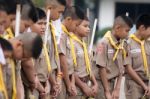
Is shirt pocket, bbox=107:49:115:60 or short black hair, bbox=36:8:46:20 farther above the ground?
short black hair, bbox=36:8:46:20

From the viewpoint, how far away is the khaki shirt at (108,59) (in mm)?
8953

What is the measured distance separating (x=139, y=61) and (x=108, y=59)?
2.15ft

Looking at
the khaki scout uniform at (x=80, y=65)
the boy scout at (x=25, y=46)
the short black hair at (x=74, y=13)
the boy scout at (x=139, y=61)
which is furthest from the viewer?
the boy scout at (x=139, y=61)

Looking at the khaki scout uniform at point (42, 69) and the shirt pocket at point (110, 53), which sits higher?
the shirt pocket at point (110, 53)

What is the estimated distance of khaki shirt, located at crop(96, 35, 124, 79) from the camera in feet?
29.4

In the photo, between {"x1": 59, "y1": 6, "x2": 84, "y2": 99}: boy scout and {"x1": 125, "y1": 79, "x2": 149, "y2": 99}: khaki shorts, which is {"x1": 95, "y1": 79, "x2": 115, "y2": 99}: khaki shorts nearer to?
{"x1": 125, "y1": 79, "x2": 149, "y2": 99}: khaki shorts

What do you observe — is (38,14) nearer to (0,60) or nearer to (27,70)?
(27,70)

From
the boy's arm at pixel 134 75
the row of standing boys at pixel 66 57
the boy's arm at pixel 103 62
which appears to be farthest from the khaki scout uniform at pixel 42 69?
the boy's arm at pixel 134 75

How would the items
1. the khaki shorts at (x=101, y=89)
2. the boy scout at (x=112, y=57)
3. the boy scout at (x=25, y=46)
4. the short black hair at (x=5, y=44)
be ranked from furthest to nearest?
the khaki shorts at (x=101, y=89) → the boy scout at (x=112, y=57) → the boy scout at (x=25, y=46) → the short black hair at (x=5, y=44)

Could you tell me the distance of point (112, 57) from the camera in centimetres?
903

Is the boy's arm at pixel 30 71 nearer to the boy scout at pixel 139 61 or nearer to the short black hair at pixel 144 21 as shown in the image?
the boy scout at pixel 139 61

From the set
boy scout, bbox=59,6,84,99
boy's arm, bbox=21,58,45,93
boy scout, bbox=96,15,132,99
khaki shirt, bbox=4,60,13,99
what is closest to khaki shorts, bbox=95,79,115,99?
boy scout, bbox=96,15,132,99

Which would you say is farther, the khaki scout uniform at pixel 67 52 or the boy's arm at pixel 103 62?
the boy's arm at pixel 103 62

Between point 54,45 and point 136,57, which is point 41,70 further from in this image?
point 136,57
